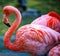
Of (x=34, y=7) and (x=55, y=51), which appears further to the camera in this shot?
(x=34, y=7)

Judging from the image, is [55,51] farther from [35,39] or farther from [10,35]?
[10,35]

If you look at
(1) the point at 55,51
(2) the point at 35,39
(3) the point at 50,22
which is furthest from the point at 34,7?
(1) the point at 55,51

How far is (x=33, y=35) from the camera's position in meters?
2.46

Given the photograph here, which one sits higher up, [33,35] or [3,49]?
[33,35]

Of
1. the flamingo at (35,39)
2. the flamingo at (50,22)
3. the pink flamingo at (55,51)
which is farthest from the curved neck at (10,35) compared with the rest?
the pink flamingo at (55,51)

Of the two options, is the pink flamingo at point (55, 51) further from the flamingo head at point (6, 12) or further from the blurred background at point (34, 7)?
the blurred background at point (34, 7)

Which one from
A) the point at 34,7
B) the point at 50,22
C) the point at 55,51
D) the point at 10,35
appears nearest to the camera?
the point at 55,51

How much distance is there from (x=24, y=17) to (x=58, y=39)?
8.42ft

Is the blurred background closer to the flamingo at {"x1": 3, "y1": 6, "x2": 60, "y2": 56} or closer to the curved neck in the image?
the curved neck

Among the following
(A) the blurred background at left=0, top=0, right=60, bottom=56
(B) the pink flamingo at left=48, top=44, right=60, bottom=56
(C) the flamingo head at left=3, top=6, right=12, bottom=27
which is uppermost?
(C) the flamingo head at left=3, top=6, right=12, bottom=27

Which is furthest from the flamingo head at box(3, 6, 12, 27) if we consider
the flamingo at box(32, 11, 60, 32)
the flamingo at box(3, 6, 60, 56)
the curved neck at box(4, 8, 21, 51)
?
the flamingo at box(32, 11, 60, 32)

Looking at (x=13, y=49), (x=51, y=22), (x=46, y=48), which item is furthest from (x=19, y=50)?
(x=51, y=22)

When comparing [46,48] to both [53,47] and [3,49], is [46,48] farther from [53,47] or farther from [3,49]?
[3,49]

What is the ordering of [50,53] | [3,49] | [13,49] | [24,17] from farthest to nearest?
[24,17] → [3,49] → [13,49] → [50,53]
